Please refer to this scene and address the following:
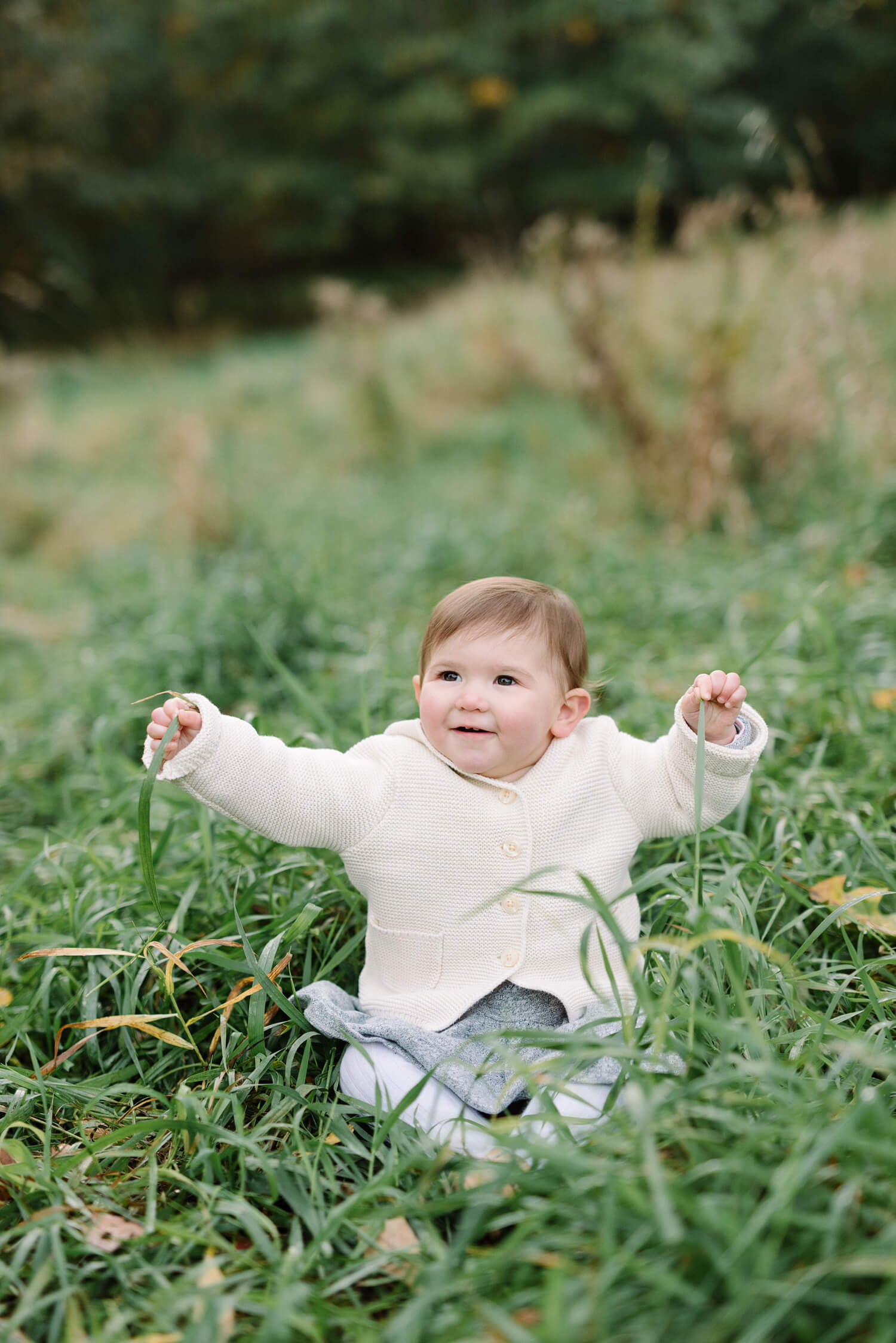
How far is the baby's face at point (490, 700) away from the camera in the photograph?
154 centimetres

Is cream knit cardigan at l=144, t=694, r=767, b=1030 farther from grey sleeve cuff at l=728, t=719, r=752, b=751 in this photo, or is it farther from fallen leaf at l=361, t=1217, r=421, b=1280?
fallen leaf at l=361, t=1217, r=421, b=1280

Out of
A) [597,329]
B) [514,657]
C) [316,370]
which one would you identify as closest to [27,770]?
[514,657]

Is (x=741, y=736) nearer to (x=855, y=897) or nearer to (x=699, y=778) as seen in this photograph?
(x=699, y=778)

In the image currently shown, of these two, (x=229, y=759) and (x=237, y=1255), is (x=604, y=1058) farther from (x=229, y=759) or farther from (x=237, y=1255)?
(x=229, y=759)

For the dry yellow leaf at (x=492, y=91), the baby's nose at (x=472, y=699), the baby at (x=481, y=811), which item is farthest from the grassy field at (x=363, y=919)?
the dry yellow leaf at (x=492, y=91)

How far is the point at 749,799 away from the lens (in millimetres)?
2096

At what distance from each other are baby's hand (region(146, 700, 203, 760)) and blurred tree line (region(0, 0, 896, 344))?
15.1 metres

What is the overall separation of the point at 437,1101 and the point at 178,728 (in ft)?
2.11

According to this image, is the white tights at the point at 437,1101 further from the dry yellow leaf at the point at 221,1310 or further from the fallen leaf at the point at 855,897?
the fallen leaf at the point at 855,897

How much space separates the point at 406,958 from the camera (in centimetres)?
159

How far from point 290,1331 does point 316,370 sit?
9.32 metres

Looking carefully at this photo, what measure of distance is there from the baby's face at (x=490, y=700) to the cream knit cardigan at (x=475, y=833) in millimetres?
42

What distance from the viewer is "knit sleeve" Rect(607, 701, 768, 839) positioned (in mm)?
1541

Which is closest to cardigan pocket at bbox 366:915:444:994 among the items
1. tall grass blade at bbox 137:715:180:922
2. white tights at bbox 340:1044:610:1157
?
white tights at bbox 340:1044:610:1157
